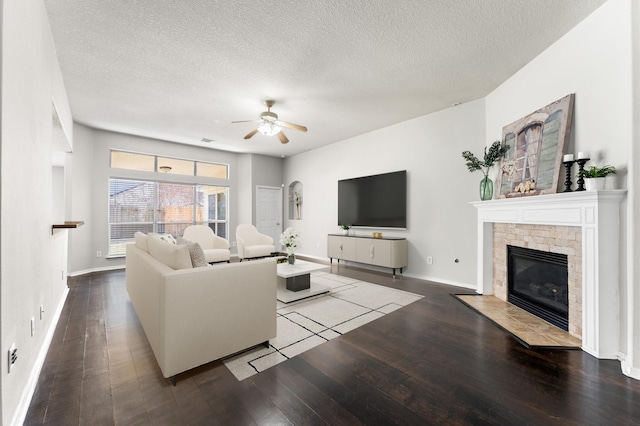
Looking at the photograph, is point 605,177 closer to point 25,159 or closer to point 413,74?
point 413,74

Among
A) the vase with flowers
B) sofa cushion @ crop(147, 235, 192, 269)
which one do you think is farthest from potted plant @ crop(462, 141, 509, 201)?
sofa cushion @ crop(147, 235, 192, 269)

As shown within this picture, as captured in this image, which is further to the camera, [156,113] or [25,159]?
[156,113]

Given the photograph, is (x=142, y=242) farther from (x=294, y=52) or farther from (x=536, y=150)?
(x=536, y=150)

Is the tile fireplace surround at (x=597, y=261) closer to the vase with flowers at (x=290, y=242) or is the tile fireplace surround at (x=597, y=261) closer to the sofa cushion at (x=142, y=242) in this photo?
the vase with flowers at (x=290, y=242)

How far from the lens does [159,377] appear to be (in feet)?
6.22

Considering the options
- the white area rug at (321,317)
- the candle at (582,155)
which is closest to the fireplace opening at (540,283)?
the candle at (582,155)

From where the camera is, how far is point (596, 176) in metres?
2.20

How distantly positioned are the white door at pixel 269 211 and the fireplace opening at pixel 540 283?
587 centimetres

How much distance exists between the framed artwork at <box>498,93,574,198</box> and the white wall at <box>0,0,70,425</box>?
4110mm

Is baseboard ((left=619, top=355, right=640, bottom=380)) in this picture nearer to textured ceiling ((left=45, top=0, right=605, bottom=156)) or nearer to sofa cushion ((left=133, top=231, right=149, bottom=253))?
textured ceiling ((left=45, top=0, right=605, bottom=156))

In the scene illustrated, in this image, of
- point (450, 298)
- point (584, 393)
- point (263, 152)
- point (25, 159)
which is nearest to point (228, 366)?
point (25, 159)

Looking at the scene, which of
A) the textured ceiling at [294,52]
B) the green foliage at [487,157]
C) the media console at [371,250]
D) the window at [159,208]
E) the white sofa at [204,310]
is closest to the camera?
the white sofa at [204,310]

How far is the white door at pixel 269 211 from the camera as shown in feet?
24.9

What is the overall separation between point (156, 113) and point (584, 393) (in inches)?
236
